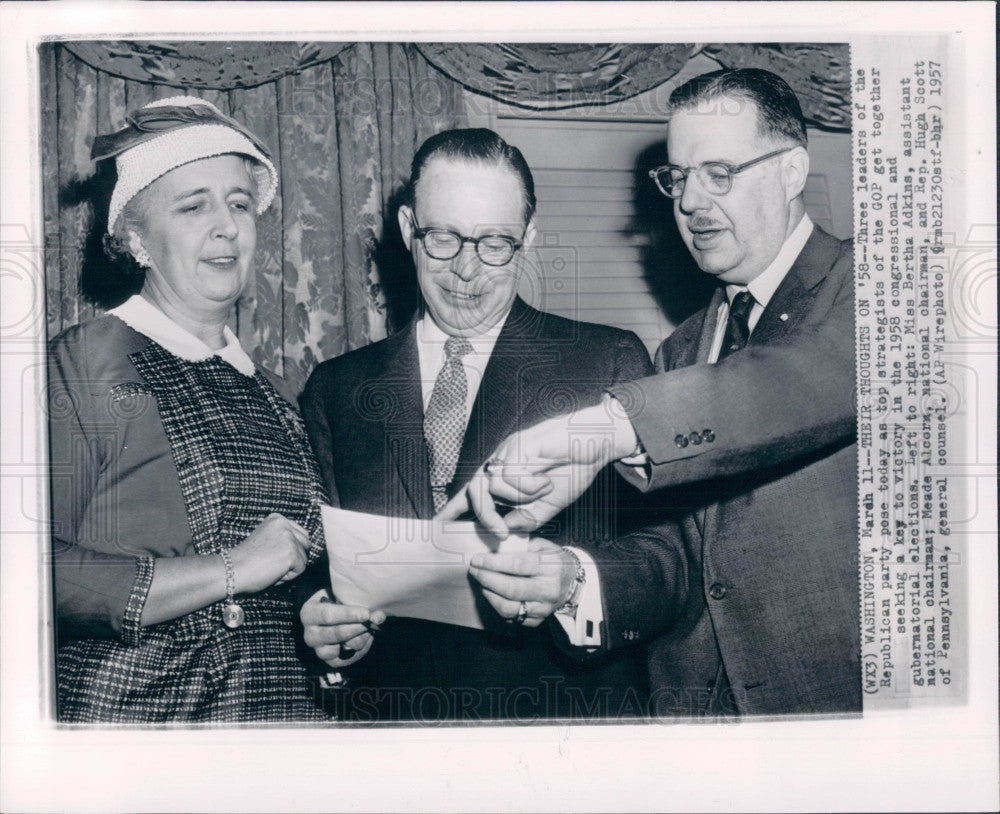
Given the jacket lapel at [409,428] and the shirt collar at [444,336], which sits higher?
the shirt collar at [444,336]

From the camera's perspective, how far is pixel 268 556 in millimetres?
1983

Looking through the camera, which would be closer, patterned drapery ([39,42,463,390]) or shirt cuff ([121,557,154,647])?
shirt cuff ([121,557,154,647])

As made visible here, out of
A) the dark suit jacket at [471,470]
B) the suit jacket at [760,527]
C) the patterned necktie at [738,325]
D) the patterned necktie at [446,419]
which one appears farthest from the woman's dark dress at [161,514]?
the patterned necktie at [738,325]

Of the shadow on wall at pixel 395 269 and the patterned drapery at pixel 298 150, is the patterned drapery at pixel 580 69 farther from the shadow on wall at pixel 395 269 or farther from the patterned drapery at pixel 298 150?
the shadow on wall at pixel 395 269

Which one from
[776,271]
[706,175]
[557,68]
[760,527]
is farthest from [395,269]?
[760,527]

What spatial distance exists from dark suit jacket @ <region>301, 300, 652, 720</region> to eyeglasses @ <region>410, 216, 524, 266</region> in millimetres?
108

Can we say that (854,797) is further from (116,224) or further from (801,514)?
(116,224)

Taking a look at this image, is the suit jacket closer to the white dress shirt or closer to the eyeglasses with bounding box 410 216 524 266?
the white dress shirt

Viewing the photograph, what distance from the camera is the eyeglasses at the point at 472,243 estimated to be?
6.69 ft

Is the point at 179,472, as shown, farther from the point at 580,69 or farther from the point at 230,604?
the point at 580,69

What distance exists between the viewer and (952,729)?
2.12 m

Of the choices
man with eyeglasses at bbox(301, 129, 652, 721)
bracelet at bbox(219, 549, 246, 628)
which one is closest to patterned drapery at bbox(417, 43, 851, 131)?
man with eyeglasses at bbox(301, 129, 652, 721)

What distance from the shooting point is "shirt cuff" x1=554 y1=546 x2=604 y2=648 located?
200 centimetres

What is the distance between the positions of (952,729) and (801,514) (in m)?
0.62
